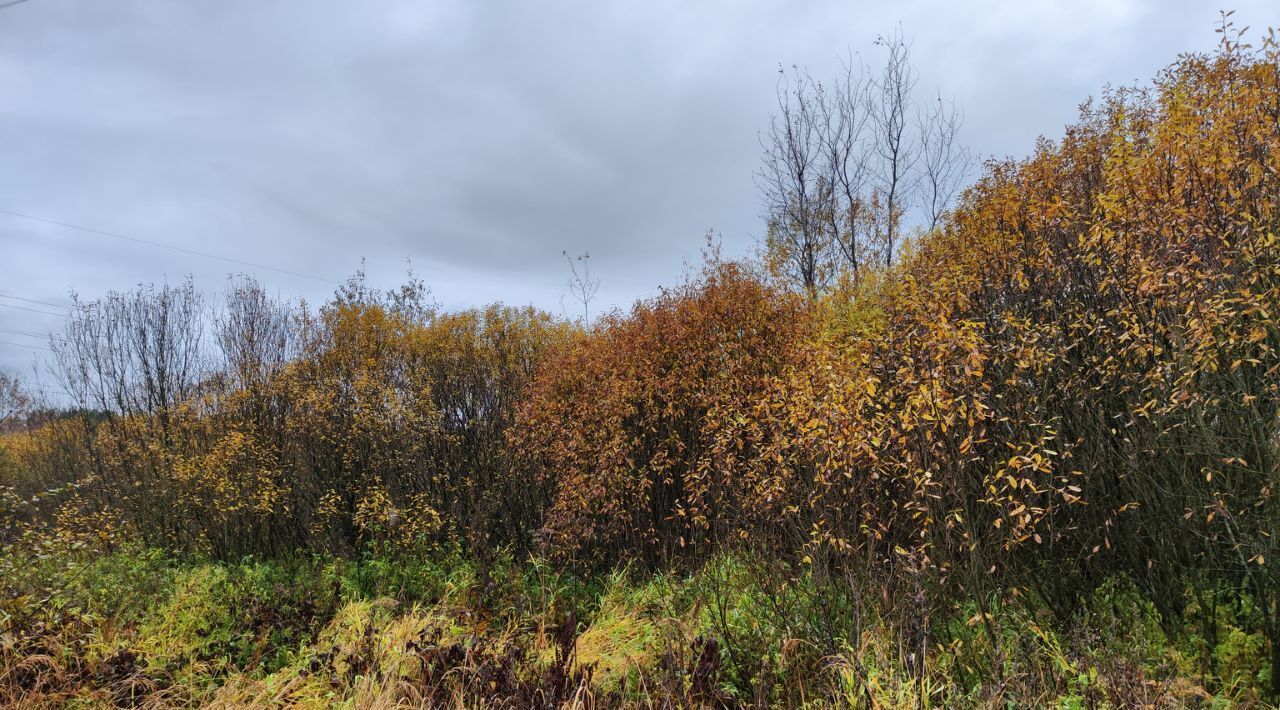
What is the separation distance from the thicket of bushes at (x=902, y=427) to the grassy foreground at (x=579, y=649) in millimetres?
145

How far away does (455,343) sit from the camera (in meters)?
10.9

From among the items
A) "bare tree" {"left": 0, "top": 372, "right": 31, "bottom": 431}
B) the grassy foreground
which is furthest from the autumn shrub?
"bare tree" {"left": 0, "top": 372, "right": 31, "bottom": 431}

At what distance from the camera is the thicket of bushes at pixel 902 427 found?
3.60 meters

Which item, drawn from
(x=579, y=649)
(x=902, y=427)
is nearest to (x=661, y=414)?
(x=579, y=649)

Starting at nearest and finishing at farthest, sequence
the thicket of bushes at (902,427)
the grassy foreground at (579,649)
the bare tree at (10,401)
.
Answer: the grassy foreground at (579,649) < the thicket of bushes at (902,427) < the bare tree at (10,401)

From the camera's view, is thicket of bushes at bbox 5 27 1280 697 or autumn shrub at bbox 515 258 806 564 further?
autumn shrub at bbox 515 258 806 564

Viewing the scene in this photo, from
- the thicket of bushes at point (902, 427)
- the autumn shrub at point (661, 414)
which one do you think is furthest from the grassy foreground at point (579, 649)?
the autumn shrub at point (661, 414)

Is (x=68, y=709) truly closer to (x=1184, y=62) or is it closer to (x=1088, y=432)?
(x=1088, y=432)

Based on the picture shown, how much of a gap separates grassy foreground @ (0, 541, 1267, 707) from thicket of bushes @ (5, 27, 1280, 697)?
14cm

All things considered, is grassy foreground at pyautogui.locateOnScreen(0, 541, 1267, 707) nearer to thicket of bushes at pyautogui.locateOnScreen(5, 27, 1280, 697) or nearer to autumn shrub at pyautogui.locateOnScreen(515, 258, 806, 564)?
thicket of bushes at pyautogui.locateOnScreen(5, 27, 1280, 697)

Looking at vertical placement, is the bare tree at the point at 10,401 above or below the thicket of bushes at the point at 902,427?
above

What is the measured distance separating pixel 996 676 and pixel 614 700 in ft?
6.64

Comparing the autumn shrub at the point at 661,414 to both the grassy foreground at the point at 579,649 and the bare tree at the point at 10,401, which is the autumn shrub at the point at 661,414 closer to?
the grassy foreground at the point at 579,649

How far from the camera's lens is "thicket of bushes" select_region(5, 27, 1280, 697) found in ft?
11.8
